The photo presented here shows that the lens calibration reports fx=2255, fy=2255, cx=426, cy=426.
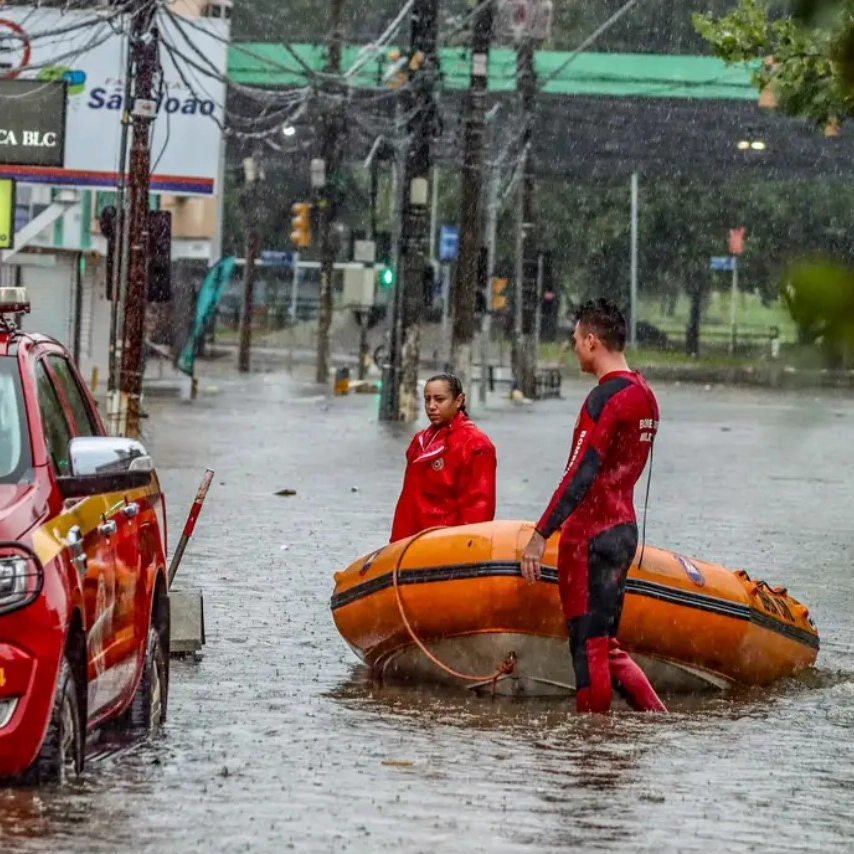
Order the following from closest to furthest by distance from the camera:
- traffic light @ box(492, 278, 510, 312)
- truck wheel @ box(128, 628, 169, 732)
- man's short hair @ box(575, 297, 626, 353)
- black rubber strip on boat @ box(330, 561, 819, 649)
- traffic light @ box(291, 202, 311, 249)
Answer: truck wheel @ box(128, 628, 169, 732) → man's short hair @ box(575, 297, 626, 353) → black rubber strip on boat @ box(330, 561, 819, 649) → traffic light @ box(492, 278, 510, 312) → traffic light @ box(291, 202, 311, 249)

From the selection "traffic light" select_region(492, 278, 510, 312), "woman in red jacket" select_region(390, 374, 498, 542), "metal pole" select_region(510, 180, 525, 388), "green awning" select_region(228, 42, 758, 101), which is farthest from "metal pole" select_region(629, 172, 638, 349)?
"woman in red jacket" select_region(390, 374, 498, 542)

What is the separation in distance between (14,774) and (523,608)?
3728 millimetres

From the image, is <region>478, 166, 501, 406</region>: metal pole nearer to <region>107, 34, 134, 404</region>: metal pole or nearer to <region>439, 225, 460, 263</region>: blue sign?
<region>439, 225, 460, 263</region>: blue sign

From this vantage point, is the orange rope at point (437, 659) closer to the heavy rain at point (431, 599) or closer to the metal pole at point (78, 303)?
the heavy rain at point (431, 599)

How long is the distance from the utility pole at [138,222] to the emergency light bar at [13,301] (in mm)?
14429

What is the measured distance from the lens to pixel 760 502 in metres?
21.8

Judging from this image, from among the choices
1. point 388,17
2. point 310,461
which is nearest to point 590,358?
point 310,461

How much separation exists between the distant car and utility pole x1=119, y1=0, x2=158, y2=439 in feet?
45.5

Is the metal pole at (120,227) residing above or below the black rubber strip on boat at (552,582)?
above

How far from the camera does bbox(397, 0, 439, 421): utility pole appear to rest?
3491cm

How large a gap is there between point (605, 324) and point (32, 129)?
53.2 feet

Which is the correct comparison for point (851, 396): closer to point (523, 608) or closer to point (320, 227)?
point (320, 227)

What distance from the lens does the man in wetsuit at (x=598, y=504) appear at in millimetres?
8461

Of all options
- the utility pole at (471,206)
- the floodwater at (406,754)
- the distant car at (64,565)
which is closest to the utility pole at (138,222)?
the floodwater at (406,754)
